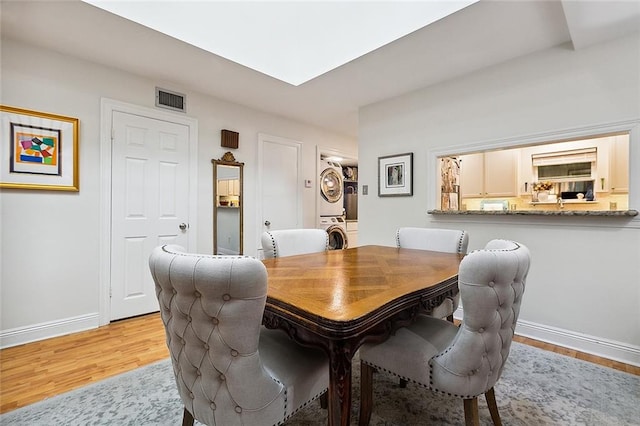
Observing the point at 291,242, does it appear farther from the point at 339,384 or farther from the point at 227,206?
the point at 227,206

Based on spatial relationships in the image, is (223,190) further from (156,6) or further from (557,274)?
(557,274)

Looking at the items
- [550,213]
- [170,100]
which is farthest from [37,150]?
[550,213]

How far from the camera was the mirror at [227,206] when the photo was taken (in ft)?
11.5

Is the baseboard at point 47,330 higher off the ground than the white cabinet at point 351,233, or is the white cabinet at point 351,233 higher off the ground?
the white cabinet at point 351,233

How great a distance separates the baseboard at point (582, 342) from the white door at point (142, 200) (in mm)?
3410

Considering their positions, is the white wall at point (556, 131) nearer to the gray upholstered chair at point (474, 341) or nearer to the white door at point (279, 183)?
the gray upholstered chair at point (474, 341)

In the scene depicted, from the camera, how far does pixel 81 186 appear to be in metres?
2.62

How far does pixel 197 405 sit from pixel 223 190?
2865 millimetres

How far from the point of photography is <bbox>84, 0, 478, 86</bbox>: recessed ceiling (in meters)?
2.21

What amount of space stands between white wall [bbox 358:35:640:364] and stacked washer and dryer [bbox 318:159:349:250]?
6.37ft

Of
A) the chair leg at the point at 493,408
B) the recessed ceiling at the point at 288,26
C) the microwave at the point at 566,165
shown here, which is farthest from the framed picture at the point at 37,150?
the microwave at the point at 566,165

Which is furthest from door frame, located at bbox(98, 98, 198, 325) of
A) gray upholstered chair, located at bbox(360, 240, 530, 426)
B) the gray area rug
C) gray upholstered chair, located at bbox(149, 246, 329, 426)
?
gray upholstered chair, located at bbox(360, 240, 530, 426)

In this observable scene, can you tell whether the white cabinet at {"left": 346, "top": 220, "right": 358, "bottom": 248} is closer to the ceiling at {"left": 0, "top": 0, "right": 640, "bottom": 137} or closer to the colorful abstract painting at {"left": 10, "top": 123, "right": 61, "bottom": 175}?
the ceiling at {"left": 0, "top": 0, "right": 640, "bottom": 137}

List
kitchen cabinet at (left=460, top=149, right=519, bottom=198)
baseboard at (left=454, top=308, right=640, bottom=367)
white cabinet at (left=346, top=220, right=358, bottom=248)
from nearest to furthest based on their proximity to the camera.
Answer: baseboard at (left=454, top=308, right=640, bottom=367) → kitchen cabinet at (left=460, top=149, right=519, bottom=198) → white cabinet at (left=346, top=220, right=358, bottom=248)
